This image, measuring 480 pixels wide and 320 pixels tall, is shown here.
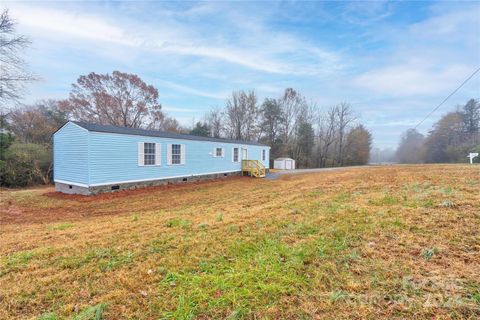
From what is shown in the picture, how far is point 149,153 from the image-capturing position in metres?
11.7

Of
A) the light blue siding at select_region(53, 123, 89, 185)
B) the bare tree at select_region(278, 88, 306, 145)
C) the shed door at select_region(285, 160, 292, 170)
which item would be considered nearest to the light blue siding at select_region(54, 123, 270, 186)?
the light blue siding at select_region(53, 123, 89, 185)

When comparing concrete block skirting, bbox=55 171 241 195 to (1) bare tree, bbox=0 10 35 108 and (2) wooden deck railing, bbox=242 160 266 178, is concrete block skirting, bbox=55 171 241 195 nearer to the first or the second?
(2) wooden deck railing, bbox=242 160 266 178

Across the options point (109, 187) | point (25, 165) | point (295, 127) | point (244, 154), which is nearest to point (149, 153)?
point (109, 187)

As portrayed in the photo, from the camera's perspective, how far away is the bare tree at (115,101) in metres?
23.0

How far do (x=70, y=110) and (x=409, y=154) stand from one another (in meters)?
44.9

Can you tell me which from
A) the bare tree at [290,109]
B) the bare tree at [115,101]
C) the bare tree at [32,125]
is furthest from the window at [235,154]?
the bare tree at [290,109]

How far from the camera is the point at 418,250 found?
8.20 ft

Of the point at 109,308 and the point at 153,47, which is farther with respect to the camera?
the point at 153,47

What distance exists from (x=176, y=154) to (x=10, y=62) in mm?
11380

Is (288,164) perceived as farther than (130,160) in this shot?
Yes

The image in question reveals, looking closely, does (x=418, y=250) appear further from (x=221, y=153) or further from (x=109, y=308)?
(x=221, y=153)

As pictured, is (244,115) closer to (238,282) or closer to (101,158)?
(101,158)

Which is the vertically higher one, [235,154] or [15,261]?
[235,154]

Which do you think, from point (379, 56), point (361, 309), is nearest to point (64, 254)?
point (361, 309)
